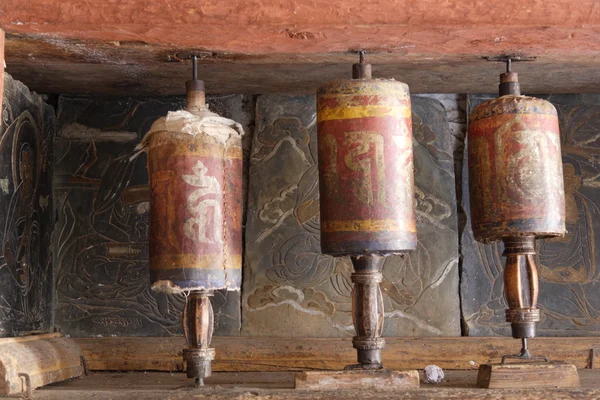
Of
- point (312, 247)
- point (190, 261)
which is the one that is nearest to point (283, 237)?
point (312, 247)

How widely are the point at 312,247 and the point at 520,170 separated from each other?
1.11 meters

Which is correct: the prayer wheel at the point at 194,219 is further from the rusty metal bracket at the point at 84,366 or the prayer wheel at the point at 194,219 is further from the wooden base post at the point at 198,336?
the rusty metal bracket at the point at 84,366

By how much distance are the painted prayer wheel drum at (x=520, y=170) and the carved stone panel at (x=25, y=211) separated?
71.5 inches

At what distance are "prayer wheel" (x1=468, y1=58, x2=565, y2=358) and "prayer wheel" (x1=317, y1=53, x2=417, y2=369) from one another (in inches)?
12.7

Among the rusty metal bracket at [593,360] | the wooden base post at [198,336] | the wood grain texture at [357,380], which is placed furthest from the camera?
the rusty metal bracket at [593,360]

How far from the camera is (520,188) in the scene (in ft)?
10.4

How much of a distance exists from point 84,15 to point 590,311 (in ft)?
8.05

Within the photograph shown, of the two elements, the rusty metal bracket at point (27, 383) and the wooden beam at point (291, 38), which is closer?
the wooden beam at point (291, 38)

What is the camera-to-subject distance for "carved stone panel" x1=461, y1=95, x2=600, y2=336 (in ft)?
12.8

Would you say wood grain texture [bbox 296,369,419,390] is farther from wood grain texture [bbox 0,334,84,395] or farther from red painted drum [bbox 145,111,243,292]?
wood grain texture [bbox 0,334,84,395]

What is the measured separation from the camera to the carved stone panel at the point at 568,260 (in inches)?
153

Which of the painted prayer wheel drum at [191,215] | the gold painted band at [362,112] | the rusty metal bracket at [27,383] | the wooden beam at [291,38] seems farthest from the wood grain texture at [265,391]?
the wooden beam at [291,38]

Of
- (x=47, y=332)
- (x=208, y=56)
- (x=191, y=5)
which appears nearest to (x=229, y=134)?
(x=208, y=56)

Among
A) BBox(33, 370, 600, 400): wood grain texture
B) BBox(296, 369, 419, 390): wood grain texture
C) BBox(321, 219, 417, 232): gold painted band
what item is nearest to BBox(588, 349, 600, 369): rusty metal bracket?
BBox(33, 370, 600, 400): wood grain texture
